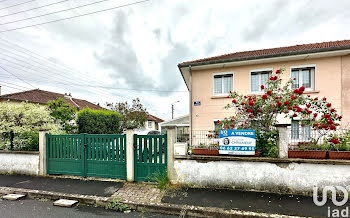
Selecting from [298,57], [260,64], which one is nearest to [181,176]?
[260,64]

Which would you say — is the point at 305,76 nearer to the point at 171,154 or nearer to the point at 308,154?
the point at 308,154

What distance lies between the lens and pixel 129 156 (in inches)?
183

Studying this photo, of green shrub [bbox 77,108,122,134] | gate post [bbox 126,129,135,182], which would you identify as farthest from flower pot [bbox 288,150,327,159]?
green shrub [bbox 77,108,122,134]

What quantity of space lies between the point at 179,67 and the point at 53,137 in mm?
6825

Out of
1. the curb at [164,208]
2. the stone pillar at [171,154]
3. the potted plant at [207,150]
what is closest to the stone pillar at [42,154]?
the curb at [164,208]

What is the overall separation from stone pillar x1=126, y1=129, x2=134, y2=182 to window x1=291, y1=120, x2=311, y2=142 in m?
4.70

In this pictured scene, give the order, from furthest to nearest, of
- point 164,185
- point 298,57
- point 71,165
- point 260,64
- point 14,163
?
point 260,64 < point 298,57 < point 14,163 < point 71,165 < point 164,185

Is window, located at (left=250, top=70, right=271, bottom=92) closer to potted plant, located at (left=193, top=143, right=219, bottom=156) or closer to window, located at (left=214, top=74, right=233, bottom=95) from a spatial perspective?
window, located at (left=214, top=74, right=233, bottom=95)

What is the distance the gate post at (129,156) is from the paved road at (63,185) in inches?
13.4

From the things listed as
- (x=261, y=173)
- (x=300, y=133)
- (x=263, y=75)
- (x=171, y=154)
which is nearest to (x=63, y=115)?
(x=171, y=154)

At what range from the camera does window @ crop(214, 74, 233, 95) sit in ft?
28.8

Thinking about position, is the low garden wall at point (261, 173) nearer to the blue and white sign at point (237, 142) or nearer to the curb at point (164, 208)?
the blue and white sign at point (237, 142)

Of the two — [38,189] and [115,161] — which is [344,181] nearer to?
[115,161]

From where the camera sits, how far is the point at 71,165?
520 centimetres
